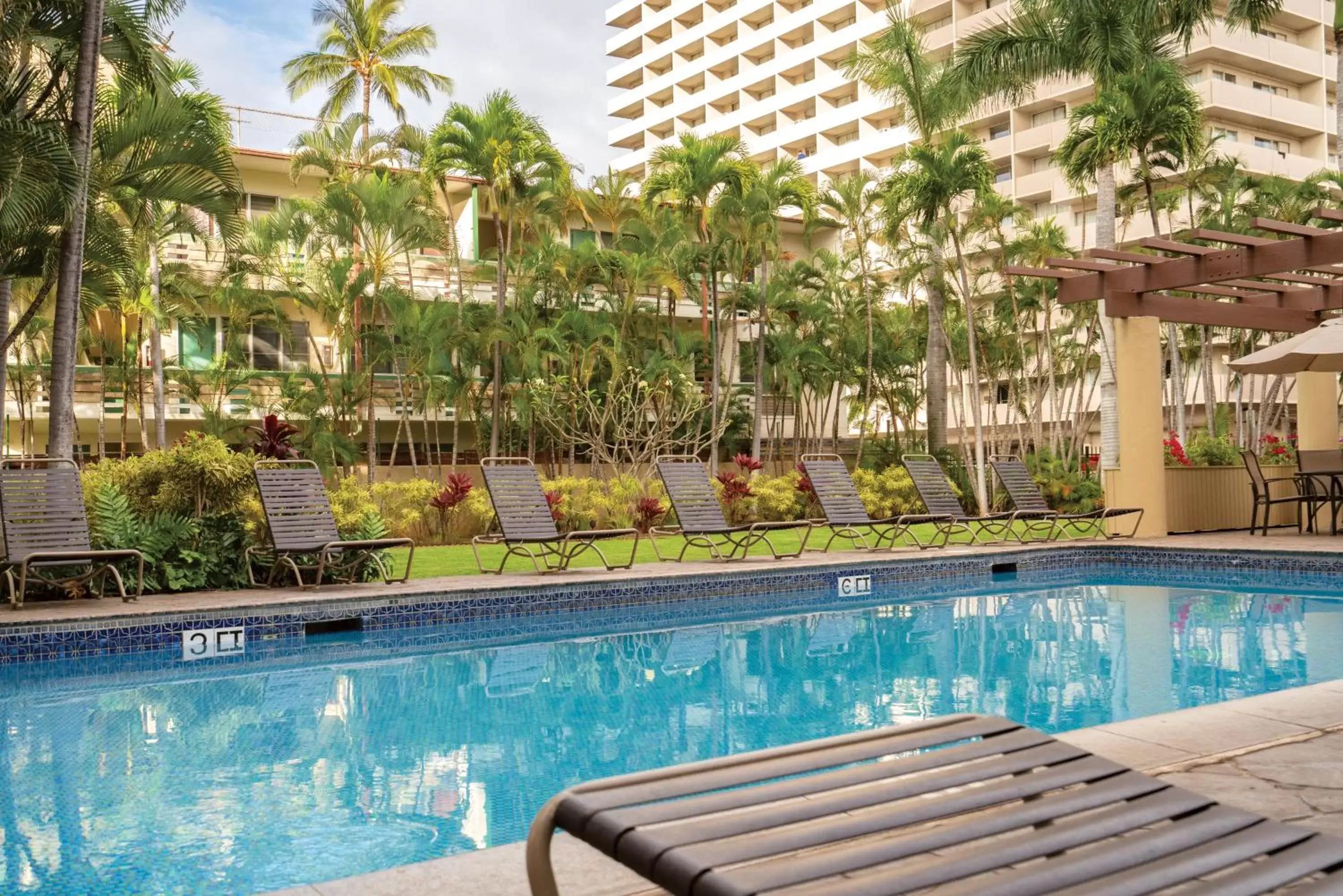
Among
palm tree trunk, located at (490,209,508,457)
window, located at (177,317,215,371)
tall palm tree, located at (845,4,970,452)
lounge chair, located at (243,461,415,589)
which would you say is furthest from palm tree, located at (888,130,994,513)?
window, located at (177,317,215,371)

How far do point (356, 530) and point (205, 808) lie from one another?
6.74 metres

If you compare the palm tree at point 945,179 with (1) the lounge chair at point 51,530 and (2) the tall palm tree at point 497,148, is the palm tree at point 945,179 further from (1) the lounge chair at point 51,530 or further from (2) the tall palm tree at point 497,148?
(1) the lounge chair at point 51,530

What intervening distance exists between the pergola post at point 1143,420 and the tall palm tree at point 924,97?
608 cm

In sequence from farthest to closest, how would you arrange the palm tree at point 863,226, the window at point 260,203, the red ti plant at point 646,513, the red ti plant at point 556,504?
the window at point 260,203
the palm tree at point 863,226
the red ti plant at point 556,504
the red ti plant at point 646,513

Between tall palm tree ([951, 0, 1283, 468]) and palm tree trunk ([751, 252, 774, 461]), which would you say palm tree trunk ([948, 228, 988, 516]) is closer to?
tall palm tree ([951, 0, 1283, 468])

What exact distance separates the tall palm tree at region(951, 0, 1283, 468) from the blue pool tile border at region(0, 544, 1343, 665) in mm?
4803

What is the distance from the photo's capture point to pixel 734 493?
49.9 ft

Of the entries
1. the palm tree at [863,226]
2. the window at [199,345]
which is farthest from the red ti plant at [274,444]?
the window at [199,345]

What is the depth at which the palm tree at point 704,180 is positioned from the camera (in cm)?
2219

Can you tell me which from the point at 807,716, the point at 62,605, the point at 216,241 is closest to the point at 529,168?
the point at 216,241

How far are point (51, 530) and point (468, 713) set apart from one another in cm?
467

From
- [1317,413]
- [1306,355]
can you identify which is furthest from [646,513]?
[1317,413]

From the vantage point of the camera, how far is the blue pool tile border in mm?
8117

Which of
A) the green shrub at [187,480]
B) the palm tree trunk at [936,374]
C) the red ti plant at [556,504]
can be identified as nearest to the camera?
the green shrub at [187,480]
